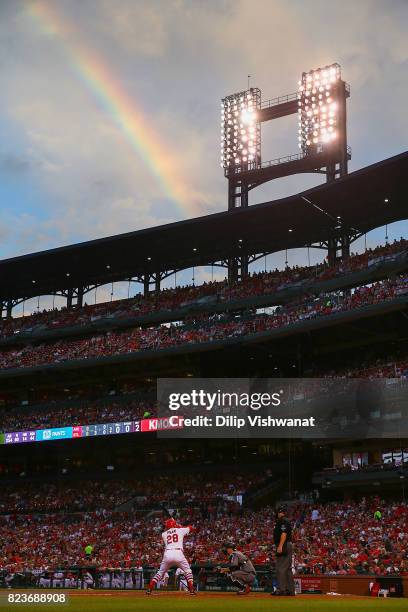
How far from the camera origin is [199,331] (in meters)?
48.0

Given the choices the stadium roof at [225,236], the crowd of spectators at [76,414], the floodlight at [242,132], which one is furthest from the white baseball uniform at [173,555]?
the floodlight at [242,132]

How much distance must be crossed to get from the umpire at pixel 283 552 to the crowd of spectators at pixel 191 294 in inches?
1111

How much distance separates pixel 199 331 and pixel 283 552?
3040 cm

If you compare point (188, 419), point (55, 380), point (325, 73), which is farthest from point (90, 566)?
point (325, 73)

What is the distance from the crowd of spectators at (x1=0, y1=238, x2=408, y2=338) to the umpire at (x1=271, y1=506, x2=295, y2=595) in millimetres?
28221

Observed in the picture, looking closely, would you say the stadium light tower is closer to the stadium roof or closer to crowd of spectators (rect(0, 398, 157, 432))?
the stadium roof

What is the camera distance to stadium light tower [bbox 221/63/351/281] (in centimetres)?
5150

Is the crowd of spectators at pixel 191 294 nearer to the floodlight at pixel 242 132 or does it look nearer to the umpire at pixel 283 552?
the floodlight at pixel 242 132

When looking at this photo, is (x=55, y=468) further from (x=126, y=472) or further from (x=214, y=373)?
(x=214, y=373)

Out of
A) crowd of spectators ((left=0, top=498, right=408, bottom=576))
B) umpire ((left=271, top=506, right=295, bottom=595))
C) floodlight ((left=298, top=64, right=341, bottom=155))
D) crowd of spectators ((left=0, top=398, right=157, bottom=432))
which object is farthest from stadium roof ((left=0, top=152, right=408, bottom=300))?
umpire ((left=271, top=506, right=295, bottom=595))

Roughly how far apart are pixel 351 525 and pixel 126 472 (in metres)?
19.1

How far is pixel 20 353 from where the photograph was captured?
55.7 meters

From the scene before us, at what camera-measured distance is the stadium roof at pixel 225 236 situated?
4544 cm

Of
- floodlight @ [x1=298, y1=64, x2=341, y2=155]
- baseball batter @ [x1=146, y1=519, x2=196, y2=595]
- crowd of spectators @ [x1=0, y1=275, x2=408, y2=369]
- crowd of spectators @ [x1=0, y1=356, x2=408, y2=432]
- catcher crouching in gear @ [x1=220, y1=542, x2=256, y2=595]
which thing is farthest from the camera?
floodlight @ [x1=298, y1=64, x2=341, y2=155]
